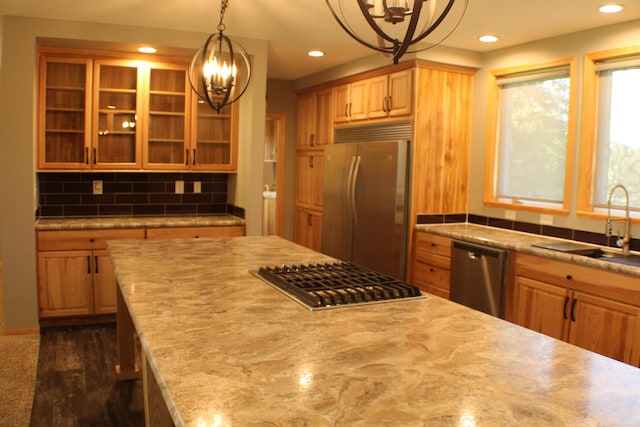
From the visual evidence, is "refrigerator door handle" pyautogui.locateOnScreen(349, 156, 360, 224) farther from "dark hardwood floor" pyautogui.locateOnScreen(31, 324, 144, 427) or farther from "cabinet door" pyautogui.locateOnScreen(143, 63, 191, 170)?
"dark hardwood floor" pyautogui.locateOnScreen(31, 324, 144, 427)

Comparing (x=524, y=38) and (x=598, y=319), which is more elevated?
(x=524, y=38)

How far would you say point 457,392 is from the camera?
1.24 meters

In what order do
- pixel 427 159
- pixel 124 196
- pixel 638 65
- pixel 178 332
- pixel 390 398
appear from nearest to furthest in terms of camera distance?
pixel 390 398, pixel 178 332, pixel 638 65, pixel 427 159, pixel 124 196

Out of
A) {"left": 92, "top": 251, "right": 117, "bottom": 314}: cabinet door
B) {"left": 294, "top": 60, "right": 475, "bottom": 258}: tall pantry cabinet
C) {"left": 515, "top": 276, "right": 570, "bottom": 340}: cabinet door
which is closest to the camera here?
{"left": 515, "top": 276, "right": 570, "bottom": 340}: cabinet door

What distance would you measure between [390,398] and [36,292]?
3801mm

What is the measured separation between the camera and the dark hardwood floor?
2.88 meters

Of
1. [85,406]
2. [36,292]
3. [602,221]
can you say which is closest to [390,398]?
[85,406]

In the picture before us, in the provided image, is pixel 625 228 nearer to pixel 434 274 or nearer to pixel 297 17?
pixel 434 274

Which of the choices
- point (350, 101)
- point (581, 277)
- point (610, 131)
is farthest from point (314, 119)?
point (581, 277)

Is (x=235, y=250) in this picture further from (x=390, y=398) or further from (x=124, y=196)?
(x=124, y=196)

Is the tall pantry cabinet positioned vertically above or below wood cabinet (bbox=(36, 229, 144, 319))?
above

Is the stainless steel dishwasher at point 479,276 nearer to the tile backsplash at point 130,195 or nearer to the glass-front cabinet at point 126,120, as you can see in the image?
the tile backsplash at point 130,195

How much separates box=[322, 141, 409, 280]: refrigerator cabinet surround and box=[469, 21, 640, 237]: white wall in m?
0.68

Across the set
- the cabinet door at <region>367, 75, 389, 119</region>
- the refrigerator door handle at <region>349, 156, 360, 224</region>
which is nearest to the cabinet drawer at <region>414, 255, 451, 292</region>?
the refrigerator door handle at <region>349, 156, 360, 224</region>
